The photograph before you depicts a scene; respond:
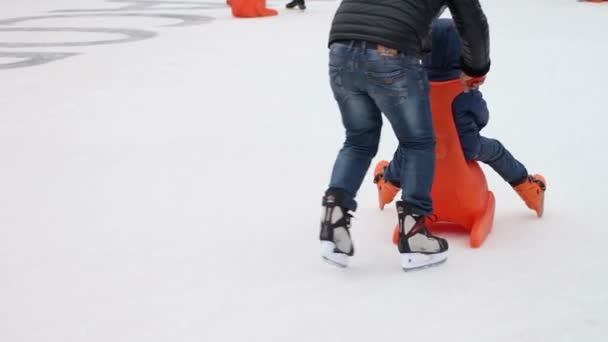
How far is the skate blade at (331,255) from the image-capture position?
2.68 metres

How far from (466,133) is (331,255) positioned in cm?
60

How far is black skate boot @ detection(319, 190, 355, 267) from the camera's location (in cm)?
266

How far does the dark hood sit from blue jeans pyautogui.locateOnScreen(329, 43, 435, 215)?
0.19 metres

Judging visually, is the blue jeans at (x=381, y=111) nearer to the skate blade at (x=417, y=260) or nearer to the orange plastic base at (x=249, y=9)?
the skate blade at (x=417, y=260)

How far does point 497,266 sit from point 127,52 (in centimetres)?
535

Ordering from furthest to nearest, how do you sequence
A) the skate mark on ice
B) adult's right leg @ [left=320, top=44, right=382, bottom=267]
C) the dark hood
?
1. the skate mark on ice
2. the dark hood
3. adult's right leg @ [left=320, top=44, right=382, bottom=267]

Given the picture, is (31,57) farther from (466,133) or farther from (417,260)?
(417,260)

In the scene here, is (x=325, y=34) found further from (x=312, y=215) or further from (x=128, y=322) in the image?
(x=128, y=322)

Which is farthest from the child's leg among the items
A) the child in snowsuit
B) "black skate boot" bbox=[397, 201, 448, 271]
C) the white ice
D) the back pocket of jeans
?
the back pocket of jeans

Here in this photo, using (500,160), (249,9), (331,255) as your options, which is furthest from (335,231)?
(249,9)

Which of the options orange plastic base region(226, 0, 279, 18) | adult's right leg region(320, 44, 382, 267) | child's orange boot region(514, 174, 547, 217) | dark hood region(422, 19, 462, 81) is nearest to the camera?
adult's right leg region(320, 44, 382, 267)

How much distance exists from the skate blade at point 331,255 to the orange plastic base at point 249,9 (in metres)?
7.48

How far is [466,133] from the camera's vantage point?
2.89m

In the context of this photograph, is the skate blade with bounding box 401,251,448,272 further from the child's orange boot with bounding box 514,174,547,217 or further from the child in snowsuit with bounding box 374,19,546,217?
the child's orange boot with bounding box 514,174,547,217
